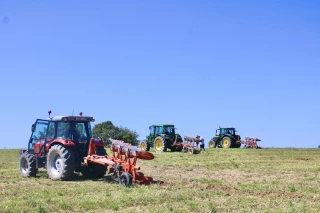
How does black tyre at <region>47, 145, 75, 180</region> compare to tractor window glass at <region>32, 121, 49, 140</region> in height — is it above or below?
below

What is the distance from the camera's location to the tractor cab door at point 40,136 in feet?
47.2

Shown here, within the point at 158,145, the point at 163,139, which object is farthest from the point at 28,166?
the point at 158,145

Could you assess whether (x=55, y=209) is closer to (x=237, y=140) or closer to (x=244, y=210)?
(x=244, y=210)

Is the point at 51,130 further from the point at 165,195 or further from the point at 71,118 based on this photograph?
the point at 165,195

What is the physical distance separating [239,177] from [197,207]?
6305 millimetres

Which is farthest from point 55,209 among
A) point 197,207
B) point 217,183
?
point 217,183

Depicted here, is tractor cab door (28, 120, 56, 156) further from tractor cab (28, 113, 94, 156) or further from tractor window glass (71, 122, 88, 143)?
tractor window glass (71, 122, 88, 143)

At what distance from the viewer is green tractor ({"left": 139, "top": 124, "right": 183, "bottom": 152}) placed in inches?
1214

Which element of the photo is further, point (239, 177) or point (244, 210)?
point (239, 177)

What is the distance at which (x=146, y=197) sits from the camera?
9.45 meters

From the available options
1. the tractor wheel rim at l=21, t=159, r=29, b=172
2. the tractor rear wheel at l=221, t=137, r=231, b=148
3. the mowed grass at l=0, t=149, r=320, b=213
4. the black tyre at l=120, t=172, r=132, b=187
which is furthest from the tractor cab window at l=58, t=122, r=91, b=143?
the tractor rear wheel at l=221, t=137, r=231, b=148

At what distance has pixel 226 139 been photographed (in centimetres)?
3819

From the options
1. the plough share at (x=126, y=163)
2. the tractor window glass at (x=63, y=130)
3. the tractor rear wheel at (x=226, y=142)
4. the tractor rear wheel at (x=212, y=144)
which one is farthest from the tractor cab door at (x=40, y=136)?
the tractor rear wheel at (x=212, y=144)

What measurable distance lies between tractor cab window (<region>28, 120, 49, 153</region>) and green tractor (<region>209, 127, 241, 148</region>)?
25.0 meters
